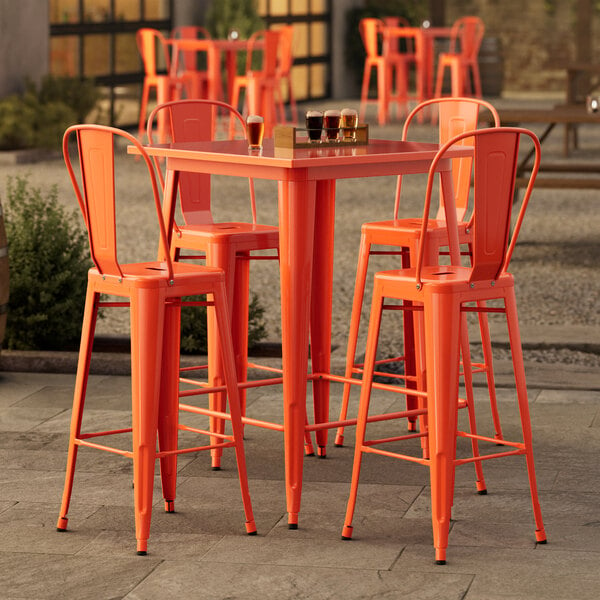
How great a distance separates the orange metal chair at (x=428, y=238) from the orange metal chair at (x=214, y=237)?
283 mm

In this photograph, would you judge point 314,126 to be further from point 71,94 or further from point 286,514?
point 71,94

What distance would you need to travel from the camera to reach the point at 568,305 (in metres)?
6.43

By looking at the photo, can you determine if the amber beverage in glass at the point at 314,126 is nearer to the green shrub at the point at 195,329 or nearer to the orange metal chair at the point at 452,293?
the orange metal chair at the point at 452,293

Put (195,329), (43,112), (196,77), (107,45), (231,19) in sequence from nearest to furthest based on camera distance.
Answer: (195,329)
(43,112)
(196,77)
(107,45)
(231,19)

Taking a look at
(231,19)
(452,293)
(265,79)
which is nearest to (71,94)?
(265,79)

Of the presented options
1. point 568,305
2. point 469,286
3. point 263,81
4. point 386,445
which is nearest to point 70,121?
point 263,81

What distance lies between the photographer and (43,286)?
17.5ft

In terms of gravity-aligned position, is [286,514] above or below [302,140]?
below

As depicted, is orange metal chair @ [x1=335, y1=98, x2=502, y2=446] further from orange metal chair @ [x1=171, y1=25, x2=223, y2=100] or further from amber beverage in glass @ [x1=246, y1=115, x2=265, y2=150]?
orange metal chair @ [x1=171, y1=25, x2=223, y2=100]

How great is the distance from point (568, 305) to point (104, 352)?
7.14 ft

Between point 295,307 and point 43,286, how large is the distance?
194 centimetres

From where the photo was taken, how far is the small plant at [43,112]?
12.6 meters

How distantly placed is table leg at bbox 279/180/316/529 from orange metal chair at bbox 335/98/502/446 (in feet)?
1.20

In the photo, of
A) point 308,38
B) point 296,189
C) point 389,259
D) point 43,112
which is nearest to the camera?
point 296,189
